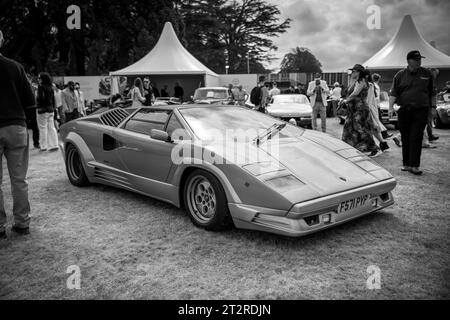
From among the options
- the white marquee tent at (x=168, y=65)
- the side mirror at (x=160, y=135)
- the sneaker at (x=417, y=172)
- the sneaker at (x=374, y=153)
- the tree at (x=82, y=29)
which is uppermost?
the tree at (x=82, y=29)

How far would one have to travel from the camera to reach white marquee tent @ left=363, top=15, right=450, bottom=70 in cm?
1858

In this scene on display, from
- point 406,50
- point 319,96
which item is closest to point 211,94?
point 319,96

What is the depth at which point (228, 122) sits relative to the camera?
390 cm

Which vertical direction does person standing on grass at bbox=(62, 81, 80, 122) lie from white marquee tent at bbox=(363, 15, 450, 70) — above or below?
below

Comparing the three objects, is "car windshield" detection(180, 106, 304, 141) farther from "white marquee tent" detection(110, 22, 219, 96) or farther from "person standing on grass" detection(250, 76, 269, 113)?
"white marquee tent" detection(110, 22, 219, 96)

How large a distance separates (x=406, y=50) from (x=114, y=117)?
18350 millimetres

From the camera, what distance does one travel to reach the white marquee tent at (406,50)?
731 inches

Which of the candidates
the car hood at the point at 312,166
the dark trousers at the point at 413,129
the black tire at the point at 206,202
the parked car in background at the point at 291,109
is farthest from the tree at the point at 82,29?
the car hood at the point at 312,166

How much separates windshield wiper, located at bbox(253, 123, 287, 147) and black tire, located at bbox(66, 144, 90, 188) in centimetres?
257

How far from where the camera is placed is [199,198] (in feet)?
11.2

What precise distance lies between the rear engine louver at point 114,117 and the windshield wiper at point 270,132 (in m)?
1.74

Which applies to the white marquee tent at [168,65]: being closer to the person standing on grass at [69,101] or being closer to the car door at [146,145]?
the person standing on grass at [69,101]

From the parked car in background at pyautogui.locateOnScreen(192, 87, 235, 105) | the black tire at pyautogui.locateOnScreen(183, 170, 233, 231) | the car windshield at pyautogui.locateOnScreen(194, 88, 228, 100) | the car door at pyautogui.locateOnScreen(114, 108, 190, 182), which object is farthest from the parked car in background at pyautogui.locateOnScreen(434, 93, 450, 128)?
the black tire at pyautogui.locateOnScreen(183, 170, 233, 231)
